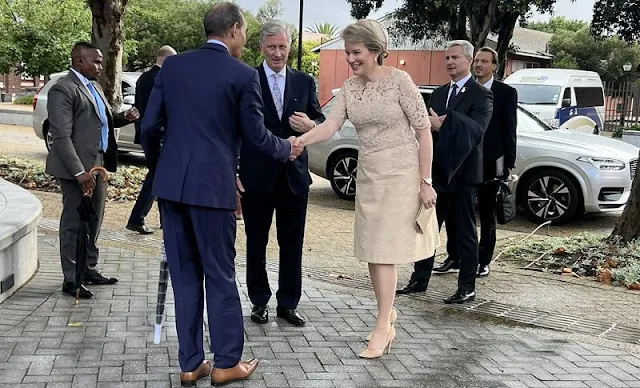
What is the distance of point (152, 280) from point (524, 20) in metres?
26.0

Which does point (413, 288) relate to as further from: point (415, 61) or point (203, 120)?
point (415, 61)

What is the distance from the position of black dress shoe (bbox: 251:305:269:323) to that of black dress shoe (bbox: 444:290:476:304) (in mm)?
1544

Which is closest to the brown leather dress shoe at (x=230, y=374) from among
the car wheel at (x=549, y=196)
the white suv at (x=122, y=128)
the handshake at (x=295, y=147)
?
the handshake at (x=295, y=147)

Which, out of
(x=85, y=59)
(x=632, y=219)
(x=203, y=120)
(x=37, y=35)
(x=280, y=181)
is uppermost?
(x=37, y=35)

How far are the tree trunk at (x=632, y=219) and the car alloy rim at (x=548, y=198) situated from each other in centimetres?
233

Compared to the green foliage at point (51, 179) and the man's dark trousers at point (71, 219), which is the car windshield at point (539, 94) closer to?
the green foliage at point (51, 179)

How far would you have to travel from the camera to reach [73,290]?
224 inches

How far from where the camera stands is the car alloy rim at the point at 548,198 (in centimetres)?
1004

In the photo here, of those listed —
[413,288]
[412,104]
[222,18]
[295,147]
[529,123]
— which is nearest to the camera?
[222,18]

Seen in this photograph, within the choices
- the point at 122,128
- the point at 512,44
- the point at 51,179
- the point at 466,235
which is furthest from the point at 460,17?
the point at 466,235

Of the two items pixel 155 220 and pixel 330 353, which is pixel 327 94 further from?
pixel 330 353

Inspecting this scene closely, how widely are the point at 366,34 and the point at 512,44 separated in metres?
35.6

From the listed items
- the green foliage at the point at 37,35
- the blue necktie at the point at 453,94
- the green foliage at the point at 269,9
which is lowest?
the blue necktie at the point at 453,94

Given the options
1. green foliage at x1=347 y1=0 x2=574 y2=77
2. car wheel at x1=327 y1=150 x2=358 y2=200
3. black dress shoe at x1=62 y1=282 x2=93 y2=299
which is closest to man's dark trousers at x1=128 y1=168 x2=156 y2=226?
black dress shoe at x1=62 y1=282 x2=93 y2=299
